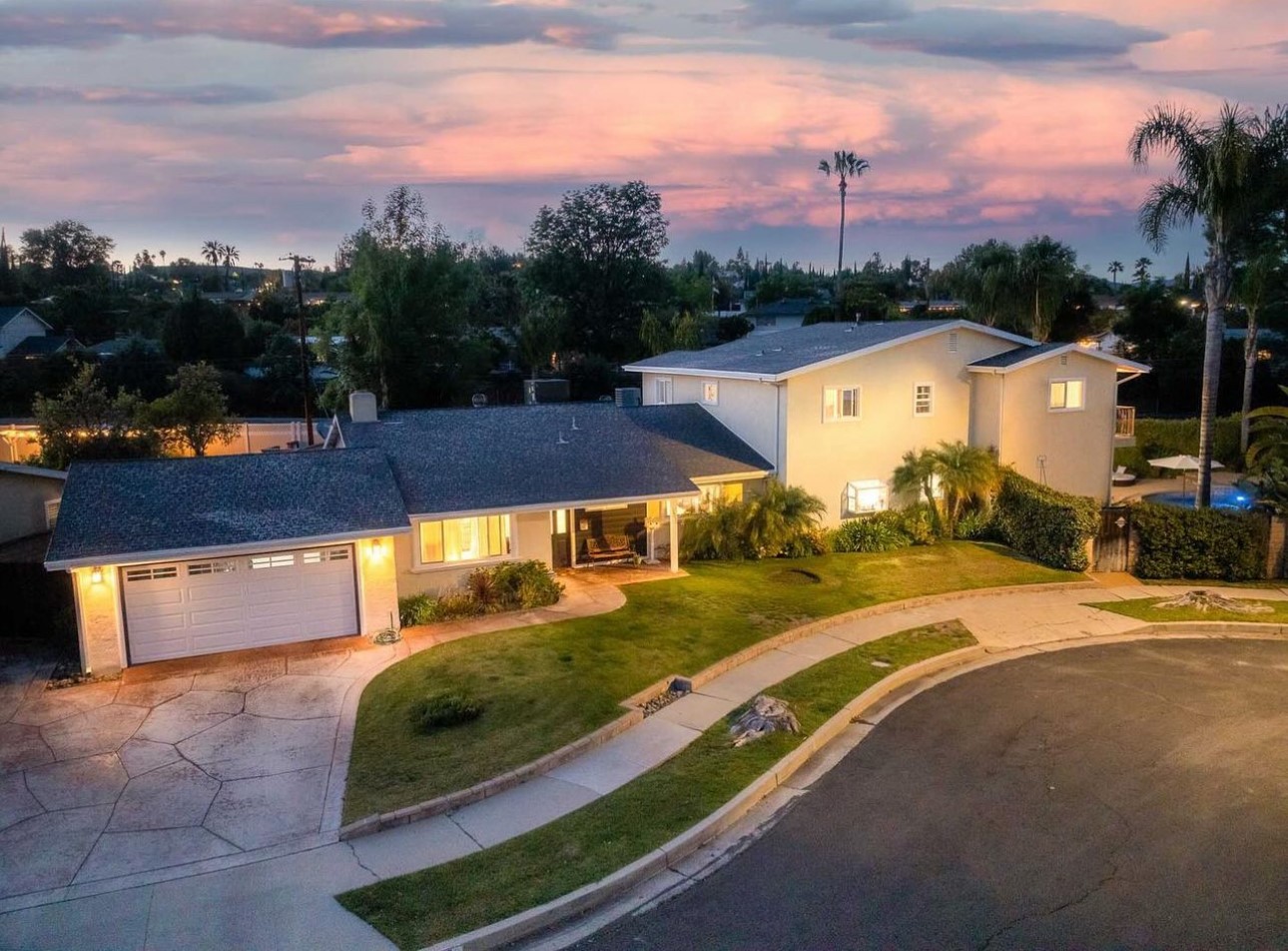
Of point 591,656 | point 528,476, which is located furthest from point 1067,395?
point 591,656

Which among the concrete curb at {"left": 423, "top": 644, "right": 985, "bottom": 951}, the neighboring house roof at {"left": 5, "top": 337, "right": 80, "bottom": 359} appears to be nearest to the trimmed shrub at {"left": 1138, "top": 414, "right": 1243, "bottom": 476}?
the concrete curb at {"left": 423, "top": 644, "right": 985, "bottom": 951}

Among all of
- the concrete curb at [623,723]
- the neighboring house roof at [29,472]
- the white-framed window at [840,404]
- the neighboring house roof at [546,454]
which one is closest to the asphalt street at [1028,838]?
the concrete curb at [623,723]

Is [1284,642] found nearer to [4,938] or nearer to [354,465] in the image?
[354,465]

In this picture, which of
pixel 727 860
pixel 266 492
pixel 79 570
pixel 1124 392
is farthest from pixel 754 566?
pixel 1124 392

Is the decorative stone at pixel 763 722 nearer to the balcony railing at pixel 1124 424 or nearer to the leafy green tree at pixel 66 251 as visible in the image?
the balcony railing at pixel 1124 424

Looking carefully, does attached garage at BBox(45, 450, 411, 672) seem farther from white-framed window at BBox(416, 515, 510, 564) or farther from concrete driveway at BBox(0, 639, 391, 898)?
white-framed window at BBox(416, 515, 510, 564)

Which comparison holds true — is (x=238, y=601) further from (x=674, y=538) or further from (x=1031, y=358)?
(x=1031, y=358)
